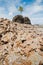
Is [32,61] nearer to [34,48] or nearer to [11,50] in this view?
[34,48]

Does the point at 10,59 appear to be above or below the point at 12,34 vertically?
below

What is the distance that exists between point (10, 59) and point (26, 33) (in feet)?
7.21

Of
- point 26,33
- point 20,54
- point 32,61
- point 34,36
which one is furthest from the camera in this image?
point 26,33

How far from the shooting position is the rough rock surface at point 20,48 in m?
7.25

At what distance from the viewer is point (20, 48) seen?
26.0 ft

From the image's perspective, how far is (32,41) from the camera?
806 centimetres

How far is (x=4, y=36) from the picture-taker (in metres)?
9.29

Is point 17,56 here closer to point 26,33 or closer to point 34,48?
point 34,48

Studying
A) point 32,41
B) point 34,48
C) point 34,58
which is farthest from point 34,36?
point 34,58

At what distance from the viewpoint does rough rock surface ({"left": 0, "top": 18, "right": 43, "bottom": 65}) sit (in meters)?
7.25

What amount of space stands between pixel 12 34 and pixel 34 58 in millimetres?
2674

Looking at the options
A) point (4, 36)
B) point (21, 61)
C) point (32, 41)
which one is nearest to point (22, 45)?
point (32, 41)

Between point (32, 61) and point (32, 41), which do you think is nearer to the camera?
point (32, 61)

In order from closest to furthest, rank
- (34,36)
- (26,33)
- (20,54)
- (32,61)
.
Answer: (32,61), (20,54), (34,36), (26,33)
